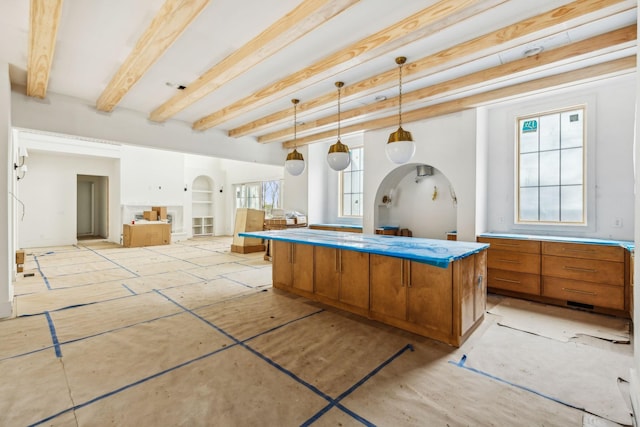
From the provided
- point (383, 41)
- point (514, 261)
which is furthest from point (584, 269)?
point (383, 41)

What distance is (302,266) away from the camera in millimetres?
4160

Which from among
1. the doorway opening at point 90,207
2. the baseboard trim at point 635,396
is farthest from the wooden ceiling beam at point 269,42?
Answer: the doorway opening at point 90,207

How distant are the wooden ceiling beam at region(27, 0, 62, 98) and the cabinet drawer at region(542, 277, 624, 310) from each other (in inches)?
229

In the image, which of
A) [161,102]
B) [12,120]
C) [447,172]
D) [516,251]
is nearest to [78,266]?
[12,120]

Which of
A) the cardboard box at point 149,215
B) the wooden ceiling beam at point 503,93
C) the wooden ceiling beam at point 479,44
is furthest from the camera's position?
the cardboard box at point 149,215

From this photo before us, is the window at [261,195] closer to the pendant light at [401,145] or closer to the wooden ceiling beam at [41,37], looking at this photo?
the wooden ceiling beam at [41,37]

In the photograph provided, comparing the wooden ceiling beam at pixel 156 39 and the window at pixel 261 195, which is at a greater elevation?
the wooden ceiling beam at pixel 156 39

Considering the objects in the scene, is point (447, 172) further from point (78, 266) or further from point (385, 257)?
point (78, 266)

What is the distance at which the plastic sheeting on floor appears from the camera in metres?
1.86

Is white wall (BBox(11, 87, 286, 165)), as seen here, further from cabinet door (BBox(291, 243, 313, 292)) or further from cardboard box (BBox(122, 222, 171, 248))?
cardboard box (BBox(122, 222, 171, 248))

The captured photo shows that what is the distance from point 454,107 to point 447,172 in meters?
1.03

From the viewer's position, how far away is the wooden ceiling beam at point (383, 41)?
236 centimetres

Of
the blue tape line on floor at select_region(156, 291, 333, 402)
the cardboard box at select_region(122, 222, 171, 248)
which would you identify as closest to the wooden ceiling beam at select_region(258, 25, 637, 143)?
the blue tape line on floor at select_region(156, 291, 333, 402)

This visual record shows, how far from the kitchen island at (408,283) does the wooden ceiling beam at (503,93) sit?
7.67 ft
